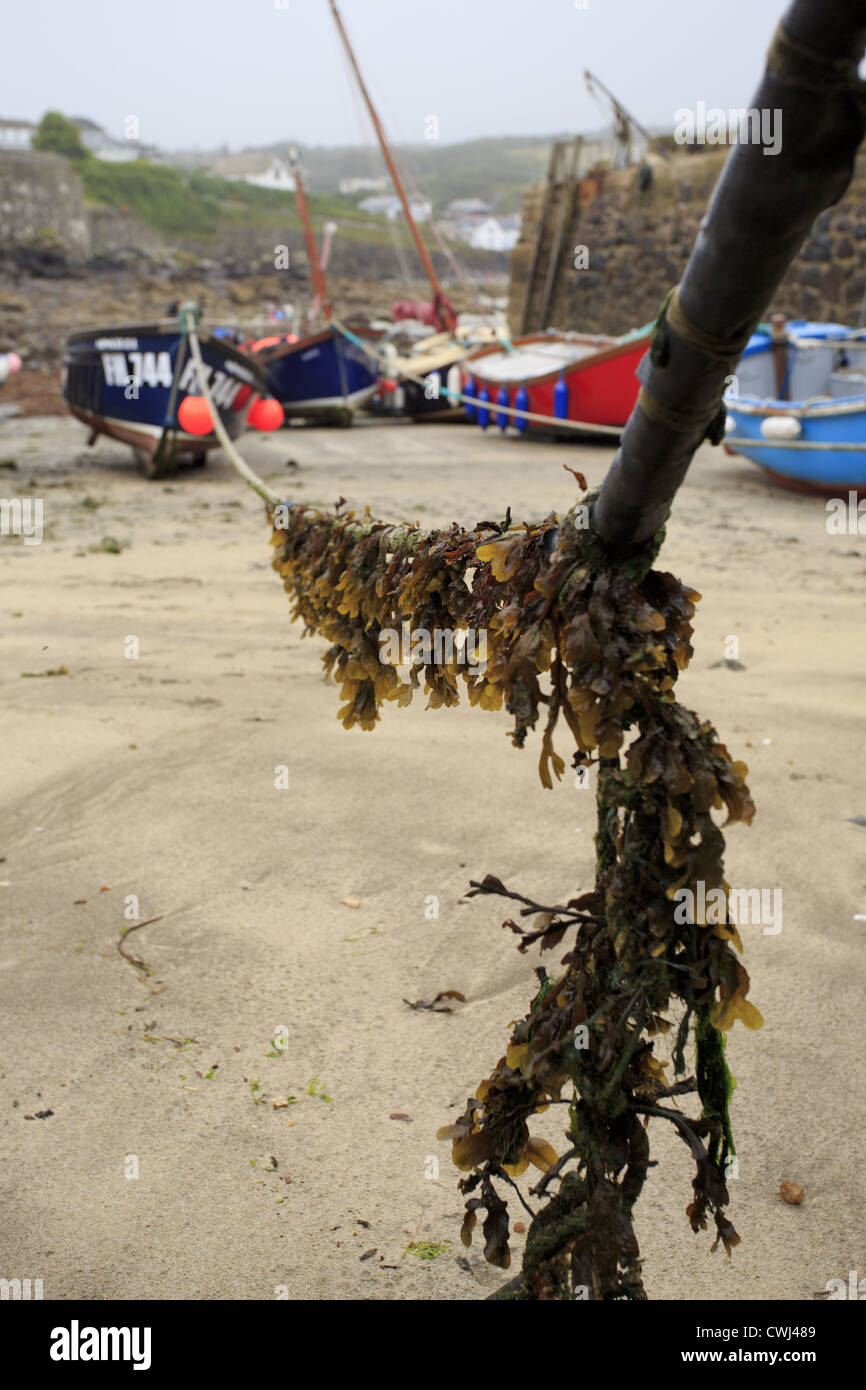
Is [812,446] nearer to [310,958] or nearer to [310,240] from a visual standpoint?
[310,958]

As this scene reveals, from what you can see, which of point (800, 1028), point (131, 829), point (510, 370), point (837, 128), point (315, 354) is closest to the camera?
point (837, 128)

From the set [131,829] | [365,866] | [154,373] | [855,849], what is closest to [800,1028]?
[855,849]

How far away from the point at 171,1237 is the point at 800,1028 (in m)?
1.76

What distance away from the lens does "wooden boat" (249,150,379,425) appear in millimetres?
17625

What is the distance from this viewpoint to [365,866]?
374cm

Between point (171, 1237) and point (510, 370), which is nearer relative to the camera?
point (171, 1237)

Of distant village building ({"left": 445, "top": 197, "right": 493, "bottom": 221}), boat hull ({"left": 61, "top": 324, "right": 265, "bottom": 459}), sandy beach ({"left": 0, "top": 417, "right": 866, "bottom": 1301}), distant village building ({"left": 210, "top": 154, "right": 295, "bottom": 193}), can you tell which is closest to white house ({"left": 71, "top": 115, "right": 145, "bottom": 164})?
distant village building ({"left": 210, "top": 154, "right": 295, "bottom": 193})

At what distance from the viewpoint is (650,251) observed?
1961 centimetres

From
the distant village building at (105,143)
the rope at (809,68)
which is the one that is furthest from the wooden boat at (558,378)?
the distant village building at (105,143)

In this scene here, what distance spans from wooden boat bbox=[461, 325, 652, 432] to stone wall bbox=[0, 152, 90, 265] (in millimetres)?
33312

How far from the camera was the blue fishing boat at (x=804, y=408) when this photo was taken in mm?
10351

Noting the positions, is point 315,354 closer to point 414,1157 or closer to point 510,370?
point 510,370

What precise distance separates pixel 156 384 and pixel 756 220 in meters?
12.5

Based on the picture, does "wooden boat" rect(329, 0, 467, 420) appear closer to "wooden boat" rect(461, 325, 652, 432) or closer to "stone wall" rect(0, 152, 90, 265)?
"wooden boat" rect(461, 325, 652, 432)
